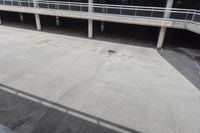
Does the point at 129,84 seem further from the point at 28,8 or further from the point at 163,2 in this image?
the point at 28,8

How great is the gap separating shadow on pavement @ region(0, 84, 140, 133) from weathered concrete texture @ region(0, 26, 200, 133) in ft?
1.11

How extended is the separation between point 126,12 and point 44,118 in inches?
434

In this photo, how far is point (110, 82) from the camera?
8336mm

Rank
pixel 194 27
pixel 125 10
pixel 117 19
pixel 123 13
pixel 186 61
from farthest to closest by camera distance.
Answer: pixel 117 19
pixel 123 13
pixel 125 10
pixel 186 61
pixel 194 27

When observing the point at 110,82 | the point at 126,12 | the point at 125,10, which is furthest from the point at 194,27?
the point at 110,82

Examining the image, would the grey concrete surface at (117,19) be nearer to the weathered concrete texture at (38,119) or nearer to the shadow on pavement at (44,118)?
the shadow on pavement at (44,118)

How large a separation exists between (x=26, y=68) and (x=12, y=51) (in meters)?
3.74

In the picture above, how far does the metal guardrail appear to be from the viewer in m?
11.6

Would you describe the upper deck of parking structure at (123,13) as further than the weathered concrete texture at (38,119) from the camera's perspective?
Yes

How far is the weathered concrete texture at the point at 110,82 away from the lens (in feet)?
20.2

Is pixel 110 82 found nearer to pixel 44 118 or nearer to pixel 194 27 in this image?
pixel 44 118

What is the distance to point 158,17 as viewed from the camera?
12516 millimetres

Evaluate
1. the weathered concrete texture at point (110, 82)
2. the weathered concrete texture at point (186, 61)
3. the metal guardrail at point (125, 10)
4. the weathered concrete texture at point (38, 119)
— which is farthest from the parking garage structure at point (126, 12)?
the weathered concrete texture at point (38, 119)

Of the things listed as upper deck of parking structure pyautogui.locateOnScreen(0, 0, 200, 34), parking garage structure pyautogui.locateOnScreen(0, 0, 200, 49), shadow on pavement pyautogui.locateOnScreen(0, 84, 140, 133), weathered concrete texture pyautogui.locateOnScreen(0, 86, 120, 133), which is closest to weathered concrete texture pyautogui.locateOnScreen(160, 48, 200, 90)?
parking garage structure pyautogui.locateOnScreen(0, 0, 200, 49)
